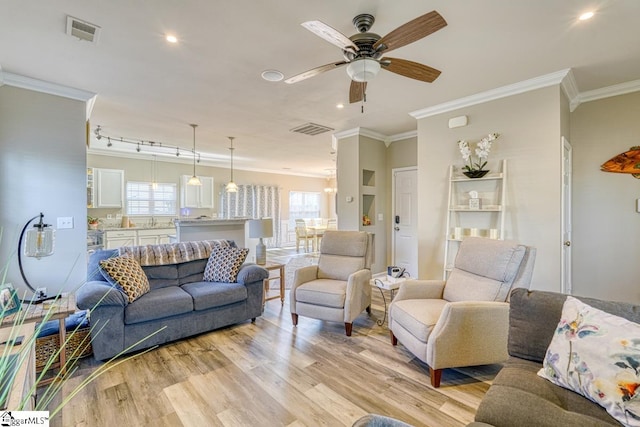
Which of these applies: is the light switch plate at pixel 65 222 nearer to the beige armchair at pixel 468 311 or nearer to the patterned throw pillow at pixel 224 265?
the patterned throw pillow at pixel 224 265

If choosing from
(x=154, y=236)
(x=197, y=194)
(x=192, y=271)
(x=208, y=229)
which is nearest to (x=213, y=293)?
(x=192, y=271)

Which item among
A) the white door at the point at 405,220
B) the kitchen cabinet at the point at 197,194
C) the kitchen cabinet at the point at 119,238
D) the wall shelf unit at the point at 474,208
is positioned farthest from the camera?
the kitchen cabinet at the point at 197,194

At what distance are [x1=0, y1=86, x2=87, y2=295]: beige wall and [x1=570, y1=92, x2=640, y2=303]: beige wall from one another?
226 inches

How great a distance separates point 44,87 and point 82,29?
148 cm

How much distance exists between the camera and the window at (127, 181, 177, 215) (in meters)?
7.16

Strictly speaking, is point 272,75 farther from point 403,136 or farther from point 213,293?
point 403,136

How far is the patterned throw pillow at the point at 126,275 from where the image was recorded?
8.89 ft

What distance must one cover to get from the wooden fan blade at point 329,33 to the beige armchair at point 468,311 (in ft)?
6.36

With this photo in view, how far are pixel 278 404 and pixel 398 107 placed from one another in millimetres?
3670

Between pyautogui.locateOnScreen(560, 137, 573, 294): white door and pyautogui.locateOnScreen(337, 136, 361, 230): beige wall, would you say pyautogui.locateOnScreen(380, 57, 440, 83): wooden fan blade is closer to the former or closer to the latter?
pyautogui.locateOnScreen(560, 137, 573, 294): white door

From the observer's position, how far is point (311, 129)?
5113mm

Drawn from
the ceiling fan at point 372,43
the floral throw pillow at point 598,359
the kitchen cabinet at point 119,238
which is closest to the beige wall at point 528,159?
the ceiling fan at point 372,43

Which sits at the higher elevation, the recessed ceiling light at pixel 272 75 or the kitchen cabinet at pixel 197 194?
the recessed ceiling light at pixel 272 75

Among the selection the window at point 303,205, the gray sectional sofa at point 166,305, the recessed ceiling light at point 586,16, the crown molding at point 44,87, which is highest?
the recessed ceiling light at point 586,16
